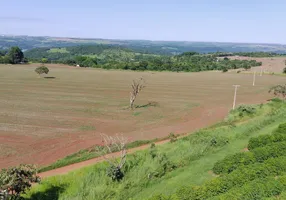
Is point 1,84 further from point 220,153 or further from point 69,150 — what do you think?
point 220,153

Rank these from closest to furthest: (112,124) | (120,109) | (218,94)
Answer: (112,124) → (120,109) → (218,94)

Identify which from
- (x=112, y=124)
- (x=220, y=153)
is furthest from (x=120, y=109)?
(x=220, y=153)

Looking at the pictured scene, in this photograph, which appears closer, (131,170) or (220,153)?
(131,170)

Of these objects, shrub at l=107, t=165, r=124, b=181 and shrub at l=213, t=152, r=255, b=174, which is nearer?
shrub at l=107, t=165, r=124, b=181

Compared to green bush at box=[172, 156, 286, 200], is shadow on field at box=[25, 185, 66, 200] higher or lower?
lower

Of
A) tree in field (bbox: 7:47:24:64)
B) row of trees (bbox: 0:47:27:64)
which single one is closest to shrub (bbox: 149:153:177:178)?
row of trees (bbox: 0:47:27:64)

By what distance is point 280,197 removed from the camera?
1583 cm

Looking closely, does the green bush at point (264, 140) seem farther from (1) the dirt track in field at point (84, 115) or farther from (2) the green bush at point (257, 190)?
(1) the dirt track in field at point (84, 115)

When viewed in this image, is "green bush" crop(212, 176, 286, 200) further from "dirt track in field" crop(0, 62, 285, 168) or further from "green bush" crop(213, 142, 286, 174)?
"dirt track in field" crop(0, 62, 285, 168)

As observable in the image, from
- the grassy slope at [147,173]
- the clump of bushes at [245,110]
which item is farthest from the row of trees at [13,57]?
the grassy slope at [147,173]

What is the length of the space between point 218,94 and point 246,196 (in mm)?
50727

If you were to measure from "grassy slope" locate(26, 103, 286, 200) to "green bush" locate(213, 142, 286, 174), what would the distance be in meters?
0.99

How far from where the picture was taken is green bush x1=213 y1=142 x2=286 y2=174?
2130 cm

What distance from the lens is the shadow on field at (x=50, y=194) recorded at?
1808cm
